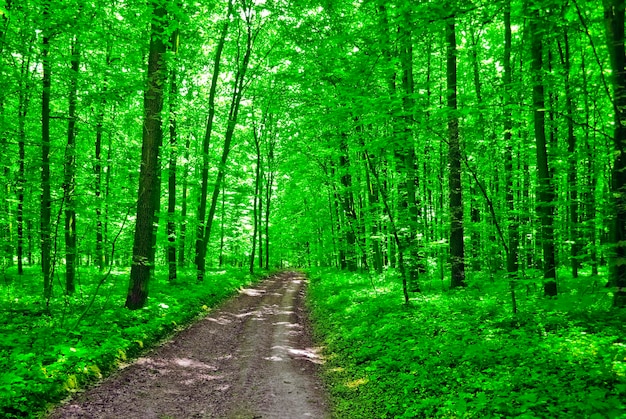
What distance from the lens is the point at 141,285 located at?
12.8 meters

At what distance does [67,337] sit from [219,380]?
388cm

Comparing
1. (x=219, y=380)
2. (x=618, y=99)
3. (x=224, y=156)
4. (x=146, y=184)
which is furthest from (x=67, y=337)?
(x=224, y=156)

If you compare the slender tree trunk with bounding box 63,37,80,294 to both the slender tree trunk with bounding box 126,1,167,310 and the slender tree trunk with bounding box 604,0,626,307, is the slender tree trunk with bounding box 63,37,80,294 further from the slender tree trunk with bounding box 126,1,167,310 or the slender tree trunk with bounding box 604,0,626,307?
the slender tree trunk with bounding box 604,0,626,307

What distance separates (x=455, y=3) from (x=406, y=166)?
840cm

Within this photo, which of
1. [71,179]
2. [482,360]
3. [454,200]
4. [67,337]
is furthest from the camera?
[454,200]

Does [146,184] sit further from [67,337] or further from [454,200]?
[454,200]

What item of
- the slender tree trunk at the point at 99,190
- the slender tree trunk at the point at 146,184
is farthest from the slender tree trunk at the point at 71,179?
the slender tree trunk at the point at 146,184

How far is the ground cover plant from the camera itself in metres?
5.46

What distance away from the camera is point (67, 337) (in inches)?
355

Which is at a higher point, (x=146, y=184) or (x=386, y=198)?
(x=146, y=184)

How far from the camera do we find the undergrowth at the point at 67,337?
659cm

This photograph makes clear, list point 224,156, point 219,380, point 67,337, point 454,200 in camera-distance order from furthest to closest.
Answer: point 224,156, point 454,200, point 67,337, point 219,380

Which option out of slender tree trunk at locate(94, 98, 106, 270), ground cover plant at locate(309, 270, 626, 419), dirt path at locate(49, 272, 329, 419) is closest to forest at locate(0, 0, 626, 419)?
ground cover plant at locate(309, 270, 626, 419)

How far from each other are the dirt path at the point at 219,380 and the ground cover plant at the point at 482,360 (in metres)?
0.83
